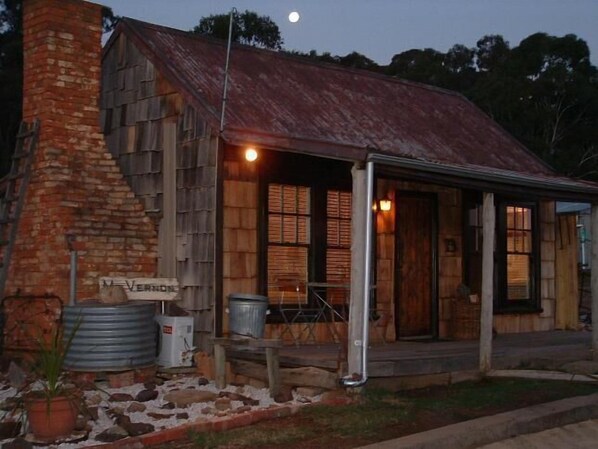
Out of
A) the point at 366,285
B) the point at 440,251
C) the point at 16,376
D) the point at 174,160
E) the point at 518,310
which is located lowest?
the point at 16,376

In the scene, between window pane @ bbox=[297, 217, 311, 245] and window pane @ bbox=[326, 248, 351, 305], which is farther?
window pane @ bbox=[326, 248, 351, 305]

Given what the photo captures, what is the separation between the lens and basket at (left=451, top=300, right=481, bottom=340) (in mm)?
12996

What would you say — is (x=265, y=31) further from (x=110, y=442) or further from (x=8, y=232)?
(x=110, y=442)

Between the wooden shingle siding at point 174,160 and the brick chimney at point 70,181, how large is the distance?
0.34 metres

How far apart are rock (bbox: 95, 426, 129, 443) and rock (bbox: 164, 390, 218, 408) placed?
47.9 inches

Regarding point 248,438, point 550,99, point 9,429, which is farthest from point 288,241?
point 550,99

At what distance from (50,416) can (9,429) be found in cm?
64

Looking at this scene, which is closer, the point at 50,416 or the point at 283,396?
the point at 50,416

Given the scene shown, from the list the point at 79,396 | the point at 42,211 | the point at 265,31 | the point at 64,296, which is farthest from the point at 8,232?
the point at 265,31

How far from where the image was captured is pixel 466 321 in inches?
515

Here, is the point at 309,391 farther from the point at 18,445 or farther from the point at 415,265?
the point at 415,265

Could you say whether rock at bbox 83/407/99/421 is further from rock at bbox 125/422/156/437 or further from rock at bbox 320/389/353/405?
rock at bbox 320/389/353/405

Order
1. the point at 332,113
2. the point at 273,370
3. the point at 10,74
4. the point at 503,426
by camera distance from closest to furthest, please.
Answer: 1. the point at 503,426
2. the point at 273,370
3. the point at 332,113
4. the point at 10,74

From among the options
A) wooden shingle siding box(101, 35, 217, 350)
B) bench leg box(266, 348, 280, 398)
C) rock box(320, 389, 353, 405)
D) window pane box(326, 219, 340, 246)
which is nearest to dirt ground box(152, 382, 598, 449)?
rock box(320, 389, 353, 405)
